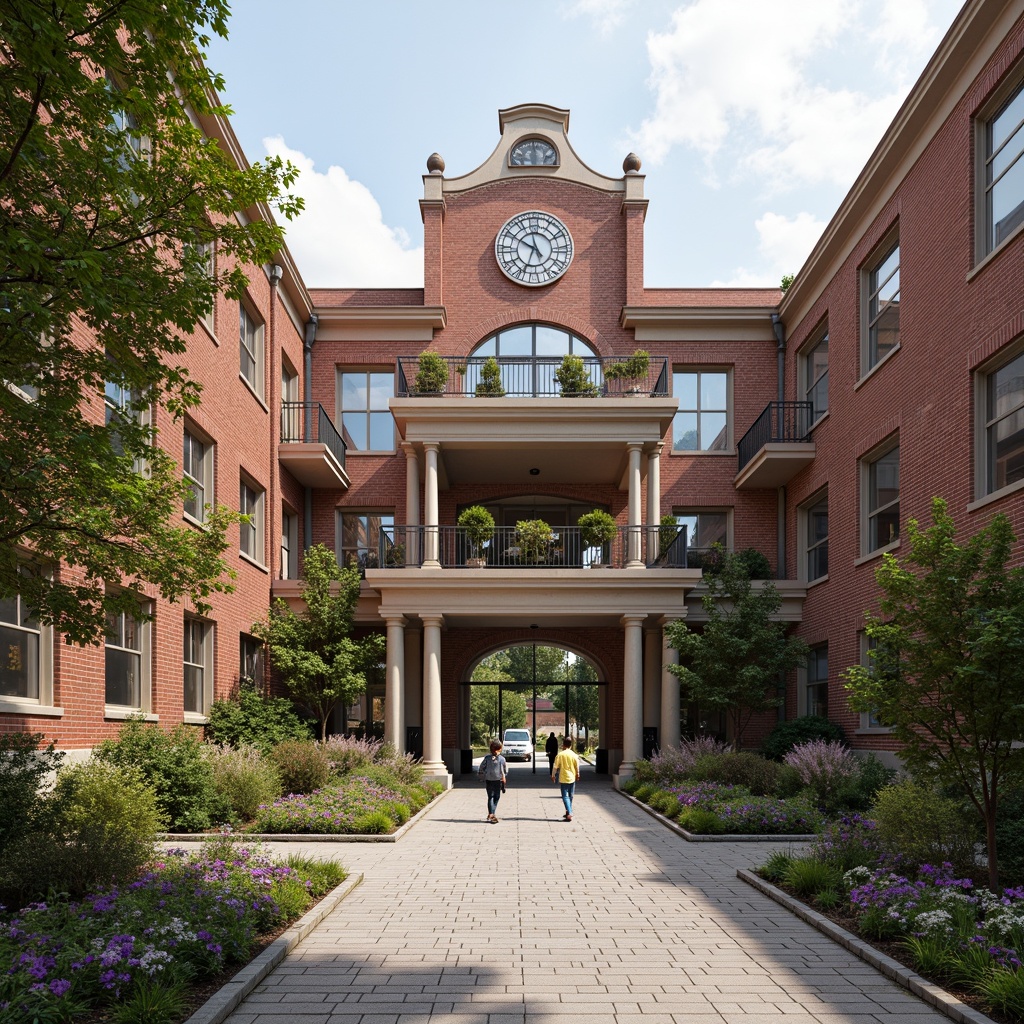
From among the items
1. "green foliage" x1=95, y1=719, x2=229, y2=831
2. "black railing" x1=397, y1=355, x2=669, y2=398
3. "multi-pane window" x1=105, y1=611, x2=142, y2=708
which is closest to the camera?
"green foliage" x1=95, y1=719, x2=229, y2=831

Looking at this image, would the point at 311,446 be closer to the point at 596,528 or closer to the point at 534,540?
the point at 534,540

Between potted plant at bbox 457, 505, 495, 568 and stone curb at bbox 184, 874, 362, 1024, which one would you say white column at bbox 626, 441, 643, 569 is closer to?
potted plant at bbox 457, 505, 495, 568

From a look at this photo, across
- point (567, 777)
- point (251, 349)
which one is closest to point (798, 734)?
point (567, 777)

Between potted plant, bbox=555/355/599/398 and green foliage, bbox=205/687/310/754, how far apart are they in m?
10.3

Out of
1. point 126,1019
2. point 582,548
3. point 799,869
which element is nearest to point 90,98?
point 126,1019

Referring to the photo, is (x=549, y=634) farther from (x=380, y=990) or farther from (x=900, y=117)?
(x=380, y=990)

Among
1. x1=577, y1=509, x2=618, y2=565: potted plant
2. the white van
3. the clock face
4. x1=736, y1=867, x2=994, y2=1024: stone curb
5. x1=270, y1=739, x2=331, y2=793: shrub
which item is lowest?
the white van

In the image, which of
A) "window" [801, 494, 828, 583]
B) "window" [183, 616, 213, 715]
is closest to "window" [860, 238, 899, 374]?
"window" [801, 494, 828, 583]

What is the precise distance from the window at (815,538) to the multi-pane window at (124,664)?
15626 mm

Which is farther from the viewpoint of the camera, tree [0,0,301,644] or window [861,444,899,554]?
window [861,444,899,554]

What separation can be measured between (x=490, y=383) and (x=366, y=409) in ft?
18.1

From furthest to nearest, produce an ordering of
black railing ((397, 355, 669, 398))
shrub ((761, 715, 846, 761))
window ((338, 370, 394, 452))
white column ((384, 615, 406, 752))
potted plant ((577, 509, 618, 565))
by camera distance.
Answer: window ((338, 370, 394, 452))
black railing ((397, 355, 669, 398))
potted plant ((577, 509, 618, 565))
white column ((384, 615, 406, 752))
shrub ((761, 715, 846, 761))

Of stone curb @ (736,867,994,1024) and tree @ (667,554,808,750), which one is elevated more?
tree @ (667,554,808,750)

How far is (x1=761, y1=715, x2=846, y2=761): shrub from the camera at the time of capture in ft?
69.4
